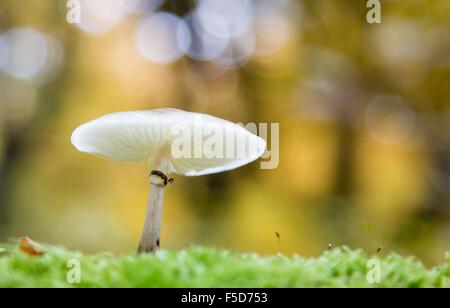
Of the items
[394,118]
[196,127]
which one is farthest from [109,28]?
[196,127]

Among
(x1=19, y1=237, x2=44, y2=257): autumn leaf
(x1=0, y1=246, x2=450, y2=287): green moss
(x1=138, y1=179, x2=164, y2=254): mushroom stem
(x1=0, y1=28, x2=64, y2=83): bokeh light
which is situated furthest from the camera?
(x1=0, y1=28, x2=64, y2=83): bokeh light

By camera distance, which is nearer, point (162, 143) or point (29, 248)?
point (29, 248)

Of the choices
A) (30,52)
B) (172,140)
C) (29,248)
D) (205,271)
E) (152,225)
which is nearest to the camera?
(205,271)

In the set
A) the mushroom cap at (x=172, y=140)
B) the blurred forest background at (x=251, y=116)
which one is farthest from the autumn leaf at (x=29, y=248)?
the blurred forest background at (x=251, y=116)

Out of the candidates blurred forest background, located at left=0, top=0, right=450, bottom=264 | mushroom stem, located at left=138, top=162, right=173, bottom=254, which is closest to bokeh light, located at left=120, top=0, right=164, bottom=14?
blurred forest background, located at left=0, top=0, right=450, bottom=264

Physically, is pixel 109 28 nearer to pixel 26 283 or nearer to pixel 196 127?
pixel 196 127

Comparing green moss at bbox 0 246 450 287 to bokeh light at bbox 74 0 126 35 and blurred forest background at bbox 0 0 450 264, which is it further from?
bokeh light at bbox 74 0 126 35

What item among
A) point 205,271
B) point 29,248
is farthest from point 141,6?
point 205,271

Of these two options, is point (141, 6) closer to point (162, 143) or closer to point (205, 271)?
point (162, 143)
